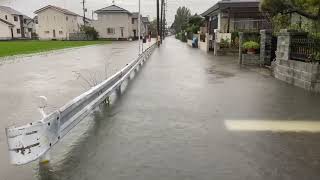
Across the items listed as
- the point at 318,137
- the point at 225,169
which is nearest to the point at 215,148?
the point at 225,169

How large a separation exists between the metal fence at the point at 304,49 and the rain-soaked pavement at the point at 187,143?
1778 mm

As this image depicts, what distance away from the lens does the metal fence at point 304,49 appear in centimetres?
1198

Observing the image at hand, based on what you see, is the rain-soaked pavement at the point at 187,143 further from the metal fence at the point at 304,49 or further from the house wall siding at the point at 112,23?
the house wall siding at the point at 112,23

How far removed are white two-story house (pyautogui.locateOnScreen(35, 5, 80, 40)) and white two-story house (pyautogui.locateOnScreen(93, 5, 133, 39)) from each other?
26.6 ft

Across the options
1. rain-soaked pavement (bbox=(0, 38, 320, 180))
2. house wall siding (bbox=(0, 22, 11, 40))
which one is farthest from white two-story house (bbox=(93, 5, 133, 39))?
rain-soaked pavement (bbox=(0, 38, 320, 180))

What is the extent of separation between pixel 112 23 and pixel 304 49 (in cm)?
7628

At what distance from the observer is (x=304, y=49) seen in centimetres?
1266

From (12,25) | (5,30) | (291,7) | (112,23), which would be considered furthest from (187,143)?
(12,25)

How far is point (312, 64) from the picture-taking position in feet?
37.6

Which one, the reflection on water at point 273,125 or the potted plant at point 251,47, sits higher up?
the potted plant at point 251,47

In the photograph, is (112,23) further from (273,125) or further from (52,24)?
(273,125)

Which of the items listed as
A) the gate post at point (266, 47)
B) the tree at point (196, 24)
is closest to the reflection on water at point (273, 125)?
the gate post at point (266, 47)

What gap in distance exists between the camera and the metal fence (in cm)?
1198

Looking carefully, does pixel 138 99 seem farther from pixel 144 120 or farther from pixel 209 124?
pixel 209 124
